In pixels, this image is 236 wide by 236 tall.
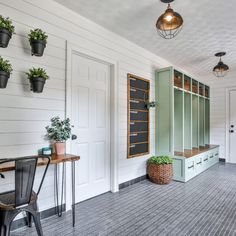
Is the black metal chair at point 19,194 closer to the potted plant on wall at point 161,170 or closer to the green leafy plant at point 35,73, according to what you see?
the green leafy plant at point 35,73

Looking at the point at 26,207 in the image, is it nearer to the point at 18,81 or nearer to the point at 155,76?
the point at 18,81

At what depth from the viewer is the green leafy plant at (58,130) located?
2.40m

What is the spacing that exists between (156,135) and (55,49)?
2722 mm

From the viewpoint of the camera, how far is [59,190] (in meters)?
2.59

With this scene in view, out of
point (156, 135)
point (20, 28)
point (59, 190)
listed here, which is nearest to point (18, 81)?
point (20, 28)

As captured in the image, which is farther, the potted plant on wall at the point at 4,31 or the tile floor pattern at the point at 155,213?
the tile floor pattern at the point at 155,213

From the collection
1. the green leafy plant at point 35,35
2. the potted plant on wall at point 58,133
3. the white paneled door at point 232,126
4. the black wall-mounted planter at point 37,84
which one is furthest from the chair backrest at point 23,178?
the white paneled door at point 232,126

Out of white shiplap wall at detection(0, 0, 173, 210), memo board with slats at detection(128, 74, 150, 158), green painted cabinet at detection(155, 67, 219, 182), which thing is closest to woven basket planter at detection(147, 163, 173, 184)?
green painted cabinet at detection(155, 67, 219, 182)

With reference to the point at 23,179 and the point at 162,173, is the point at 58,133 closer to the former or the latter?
the point at 23,179

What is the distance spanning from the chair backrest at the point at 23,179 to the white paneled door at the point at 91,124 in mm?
1135

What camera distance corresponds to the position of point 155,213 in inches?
102

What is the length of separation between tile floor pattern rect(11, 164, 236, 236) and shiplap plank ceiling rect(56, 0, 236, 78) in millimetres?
2615

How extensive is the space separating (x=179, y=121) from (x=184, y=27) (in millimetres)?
2001

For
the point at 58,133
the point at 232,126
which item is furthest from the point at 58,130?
the point at 232,126
